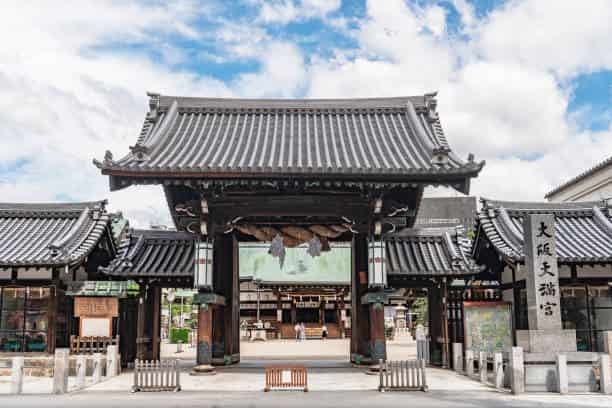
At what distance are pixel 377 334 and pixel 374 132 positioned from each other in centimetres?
717

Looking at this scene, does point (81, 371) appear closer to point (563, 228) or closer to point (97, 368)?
point (97, 368)

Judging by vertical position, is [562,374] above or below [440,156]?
below

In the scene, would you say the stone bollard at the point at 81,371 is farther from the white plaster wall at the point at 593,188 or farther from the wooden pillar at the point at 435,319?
the white plaster wall at the point at 593,188

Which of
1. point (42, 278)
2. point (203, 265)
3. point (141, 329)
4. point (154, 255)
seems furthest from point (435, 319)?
point (42, 278)

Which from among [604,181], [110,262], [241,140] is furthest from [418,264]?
[604,181]

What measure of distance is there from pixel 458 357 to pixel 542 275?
5.04 metres

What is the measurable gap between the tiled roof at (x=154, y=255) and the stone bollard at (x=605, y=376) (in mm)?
12161

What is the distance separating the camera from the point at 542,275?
44.0ft

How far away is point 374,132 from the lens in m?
19.6

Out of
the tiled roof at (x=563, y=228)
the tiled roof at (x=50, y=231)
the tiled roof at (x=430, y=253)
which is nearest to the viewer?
the tiled roof at (x=563, y=228)

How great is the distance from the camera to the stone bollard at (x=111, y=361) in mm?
16355

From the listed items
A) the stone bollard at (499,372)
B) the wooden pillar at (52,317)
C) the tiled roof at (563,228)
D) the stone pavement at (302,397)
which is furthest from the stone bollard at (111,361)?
the tiled roof at (563,228)

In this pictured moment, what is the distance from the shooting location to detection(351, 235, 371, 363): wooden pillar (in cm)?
1819

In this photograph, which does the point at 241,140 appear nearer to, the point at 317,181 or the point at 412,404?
the point at 317,181
